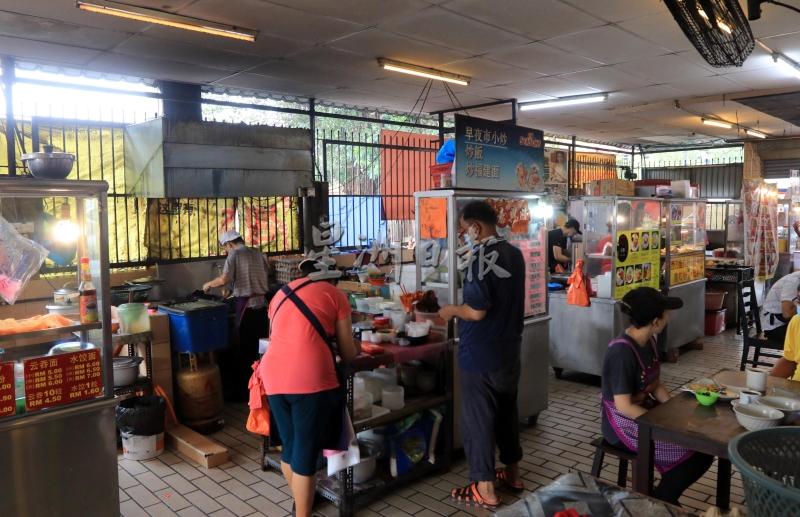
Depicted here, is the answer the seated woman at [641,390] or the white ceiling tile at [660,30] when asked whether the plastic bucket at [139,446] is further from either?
the white ceiling tile at [660,30]

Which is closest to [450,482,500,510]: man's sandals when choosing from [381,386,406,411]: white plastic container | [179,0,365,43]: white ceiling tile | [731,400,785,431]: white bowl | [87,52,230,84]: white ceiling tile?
[381,386,406,411]: white plastic container

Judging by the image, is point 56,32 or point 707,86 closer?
point 56,32

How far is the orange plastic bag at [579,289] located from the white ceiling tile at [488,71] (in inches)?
94.5

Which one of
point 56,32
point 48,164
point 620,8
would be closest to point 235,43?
point 56,32

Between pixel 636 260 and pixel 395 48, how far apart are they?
137 inches

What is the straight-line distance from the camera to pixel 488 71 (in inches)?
275

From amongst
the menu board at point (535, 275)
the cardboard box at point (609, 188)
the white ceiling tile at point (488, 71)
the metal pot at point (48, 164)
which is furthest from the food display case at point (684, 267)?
the metal pot at point (48, 164)

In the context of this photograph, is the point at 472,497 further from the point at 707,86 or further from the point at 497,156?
the point at 707,86

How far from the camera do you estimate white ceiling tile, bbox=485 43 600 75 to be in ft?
19.9

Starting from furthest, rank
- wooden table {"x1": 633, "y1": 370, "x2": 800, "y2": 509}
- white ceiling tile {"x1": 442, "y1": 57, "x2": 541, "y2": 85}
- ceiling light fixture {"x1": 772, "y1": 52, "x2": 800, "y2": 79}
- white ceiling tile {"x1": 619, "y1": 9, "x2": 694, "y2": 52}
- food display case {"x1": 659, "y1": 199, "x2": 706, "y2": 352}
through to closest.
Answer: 1. food display case {"x1": 659, "y1": 199, "x2": 706, "y2": 352}
2. white ceiling tile {"x1": 442, "y1": 57, "x2": 541, "y2": 85}
3. ceiling light fixture {"x1": 772, "y1": 52, "x2": 800, "y2": 79}
4. white ceiling tile {"x1": 619, "y1": 9, "x2": 694, "y2": 52}
5. wooden table {"x1": 633, "y1": 370, "x2": 800, "y2": 509}

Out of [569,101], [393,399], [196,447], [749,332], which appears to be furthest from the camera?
[569,101]

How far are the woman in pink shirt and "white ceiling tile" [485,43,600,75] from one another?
391 cm

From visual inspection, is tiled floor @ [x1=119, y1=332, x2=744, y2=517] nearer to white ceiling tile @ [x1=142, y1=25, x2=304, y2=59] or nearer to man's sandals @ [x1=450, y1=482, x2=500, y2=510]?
man's sandals @ [x1=450, y1=482, x2=500, y2=510]

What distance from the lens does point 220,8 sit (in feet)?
15.3
